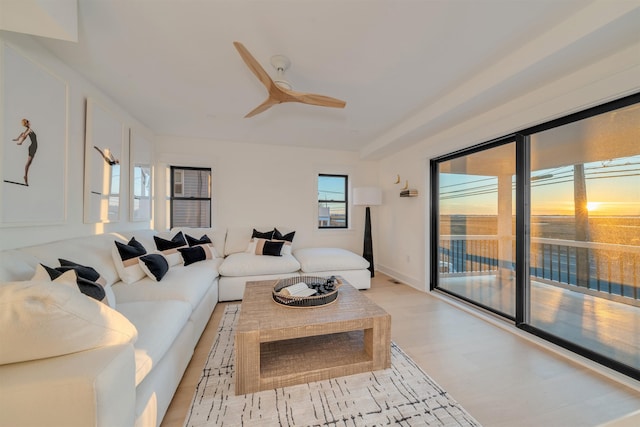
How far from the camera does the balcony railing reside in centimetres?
176

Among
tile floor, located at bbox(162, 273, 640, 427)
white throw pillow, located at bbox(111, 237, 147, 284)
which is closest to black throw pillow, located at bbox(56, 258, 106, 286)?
white throw pillow, located at bbox(111, 237, 147, 284)

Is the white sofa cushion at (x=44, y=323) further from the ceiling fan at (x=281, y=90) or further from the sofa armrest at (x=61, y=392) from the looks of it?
the ceiling fan at (x=281, y=90)

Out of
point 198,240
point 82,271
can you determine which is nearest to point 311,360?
point 82,271

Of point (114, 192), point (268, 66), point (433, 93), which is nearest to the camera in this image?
point (268, 66)

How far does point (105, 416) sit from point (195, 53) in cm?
230

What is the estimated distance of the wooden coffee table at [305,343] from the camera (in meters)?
1.48

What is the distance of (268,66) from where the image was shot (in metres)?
2.05

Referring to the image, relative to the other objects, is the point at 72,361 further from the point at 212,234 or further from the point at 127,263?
the point at 212,234

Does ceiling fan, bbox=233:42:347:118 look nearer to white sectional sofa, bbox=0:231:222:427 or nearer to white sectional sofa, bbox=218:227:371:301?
white sectional sofa, bbox=0:231:222:427

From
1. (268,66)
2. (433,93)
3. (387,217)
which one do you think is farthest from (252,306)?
(387,217)

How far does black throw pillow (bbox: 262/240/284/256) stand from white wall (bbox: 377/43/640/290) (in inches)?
84.3

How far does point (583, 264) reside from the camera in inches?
79.7

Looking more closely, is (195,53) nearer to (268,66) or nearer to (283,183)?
(268,66)

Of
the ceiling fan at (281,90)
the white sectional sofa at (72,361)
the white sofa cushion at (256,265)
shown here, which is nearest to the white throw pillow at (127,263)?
the white sectional sofa at (72,361)
